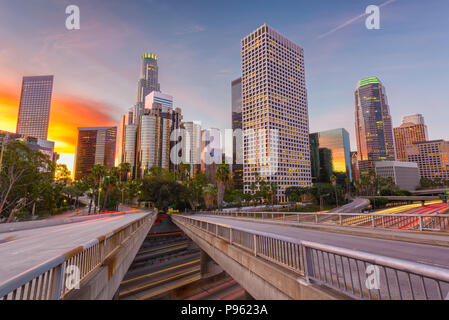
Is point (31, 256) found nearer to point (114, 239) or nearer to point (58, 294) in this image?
point (114, 239)

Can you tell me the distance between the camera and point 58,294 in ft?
13.5

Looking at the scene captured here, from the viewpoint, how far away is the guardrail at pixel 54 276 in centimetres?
301

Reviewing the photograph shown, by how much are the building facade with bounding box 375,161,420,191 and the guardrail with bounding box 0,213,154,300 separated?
8801 inches

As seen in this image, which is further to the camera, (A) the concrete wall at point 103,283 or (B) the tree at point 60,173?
(B) the tree at point 60,173

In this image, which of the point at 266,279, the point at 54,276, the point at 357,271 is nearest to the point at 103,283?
the point at 54,276

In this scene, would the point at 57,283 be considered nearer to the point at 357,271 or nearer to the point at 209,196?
the point at 357,271

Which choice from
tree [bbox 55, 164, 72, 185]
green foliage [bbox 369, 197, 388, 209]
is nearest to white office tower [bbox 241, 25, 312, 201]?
green foliage [bbox 369, 197, 388, 209]

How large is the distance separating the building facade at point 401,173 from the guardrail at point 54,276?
224 meters

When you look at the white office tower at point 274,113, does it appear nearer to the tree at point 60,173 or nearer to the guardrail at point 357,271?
the tree at point 60,173

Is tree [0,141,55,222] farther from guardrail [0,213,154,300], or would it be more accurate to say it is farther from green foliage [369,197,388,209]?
green foliage [369,197,388,209]

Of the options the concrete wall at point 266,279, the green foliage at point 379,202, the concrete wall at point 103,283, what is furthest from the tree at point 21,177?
the green foliage at point 379,202

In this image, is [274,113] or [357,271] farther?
[274,113]

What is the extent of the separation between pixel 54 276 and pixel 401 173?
771ft

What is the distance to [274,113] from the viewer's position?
146 m
